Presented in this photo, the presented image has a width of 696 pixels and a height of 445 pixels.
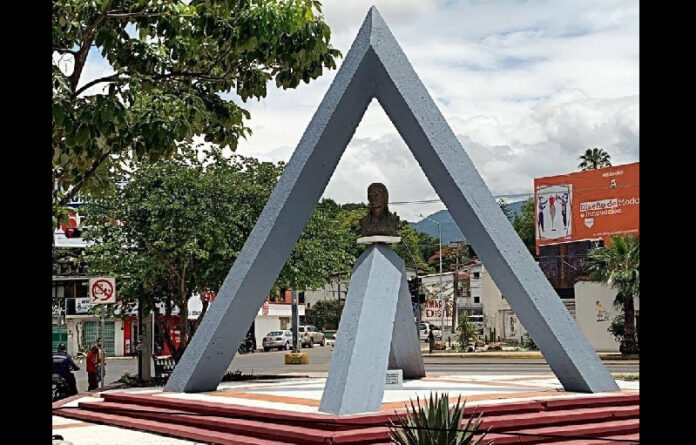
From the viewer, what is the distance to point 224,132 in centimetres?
968

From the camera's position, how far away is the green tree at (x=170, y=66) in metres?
7.51

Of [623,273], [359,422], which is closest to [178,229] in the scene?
[359,422]

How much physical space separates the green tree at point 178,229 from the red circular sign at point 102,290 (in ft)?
10.5

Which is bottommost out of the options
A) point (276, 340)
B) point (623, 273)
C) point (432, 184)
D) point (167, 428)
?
point (276, 340)

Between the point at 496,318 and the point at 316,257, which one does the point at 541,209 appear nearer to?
the point at 496,318

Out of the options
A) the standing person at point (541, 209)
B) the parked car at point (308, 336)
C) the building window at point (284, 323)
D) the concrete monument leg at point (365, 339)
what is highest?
the standing person at point (541, 209)

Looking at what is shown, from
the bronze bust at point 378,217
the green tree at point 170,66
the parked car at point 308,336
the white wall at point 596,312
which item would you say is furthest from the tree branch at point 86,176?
the parked car at point 308,336

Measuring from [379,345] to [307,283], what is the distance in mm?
12154

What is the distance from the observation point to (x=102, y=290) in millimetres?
18281

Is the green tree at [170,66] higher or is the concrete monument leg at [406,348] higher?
the green tree at [170,66]

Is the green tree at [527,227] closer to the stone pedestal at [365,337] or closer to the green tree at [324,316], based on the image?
the green tree at [324,316]

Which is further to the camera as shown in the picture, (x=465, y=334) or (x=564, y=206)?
(x=465, y=334)

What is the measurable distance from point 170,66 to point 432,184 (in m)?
4.97
